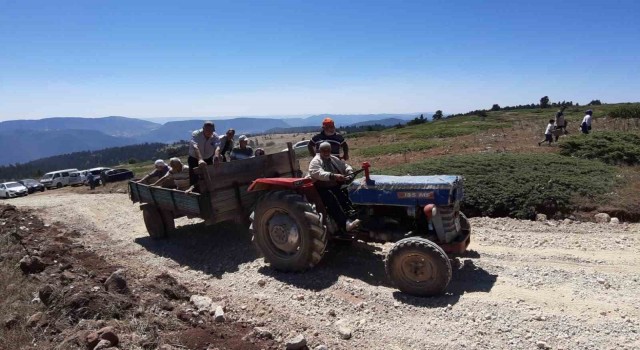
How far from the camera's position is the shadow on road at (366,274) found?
17.6 feet

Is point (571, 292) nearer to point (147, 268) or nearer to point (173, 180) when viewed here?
point (147, 268)

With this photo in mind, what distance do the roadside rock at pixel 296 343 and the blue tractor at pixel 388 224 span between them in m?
1.52

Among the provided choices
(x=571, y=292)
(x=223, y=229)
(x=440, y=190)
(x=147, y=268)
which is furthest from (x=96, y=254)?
(x=571, y=292)

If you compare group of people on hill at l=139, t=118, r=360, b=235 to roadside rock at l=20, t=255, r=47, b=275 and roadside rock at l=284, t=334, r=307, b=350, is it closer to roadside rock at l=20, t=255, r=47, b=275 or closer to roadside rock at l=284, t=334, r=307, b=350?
roadside rock at l=284, t=334, r=307, b=350

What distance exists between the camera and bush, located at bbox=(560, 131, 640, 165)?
1262 centimetres

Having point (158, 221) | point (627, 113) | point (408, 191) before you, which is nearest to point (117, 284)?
point (158, 221)

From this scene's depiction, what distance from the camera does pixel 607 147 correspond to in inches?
530

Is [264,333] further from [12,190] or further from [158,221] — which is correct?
[12,190]

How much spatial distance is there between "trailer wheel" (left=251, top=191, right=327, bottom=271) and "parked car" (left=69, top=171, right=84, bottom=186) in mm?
29873

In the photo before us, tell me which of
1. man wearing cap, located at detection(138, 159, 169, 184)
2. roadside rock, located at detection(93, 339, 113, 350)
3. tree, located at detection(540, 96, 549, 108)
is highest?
tree, located at detection(540, 96, 549, 108)

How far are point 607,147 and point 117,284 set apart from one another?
1383cm

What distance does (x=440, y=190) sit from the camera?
18.1 ft

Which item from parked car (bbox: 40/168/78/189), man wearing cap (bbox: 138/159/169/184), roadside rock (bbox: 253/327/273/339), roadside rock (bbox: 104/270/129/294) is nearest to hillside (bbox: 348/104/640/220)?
man wearing cap (bbox: 138/159/169/184)

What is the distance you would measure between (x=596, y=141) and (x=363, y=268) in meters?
11.5
